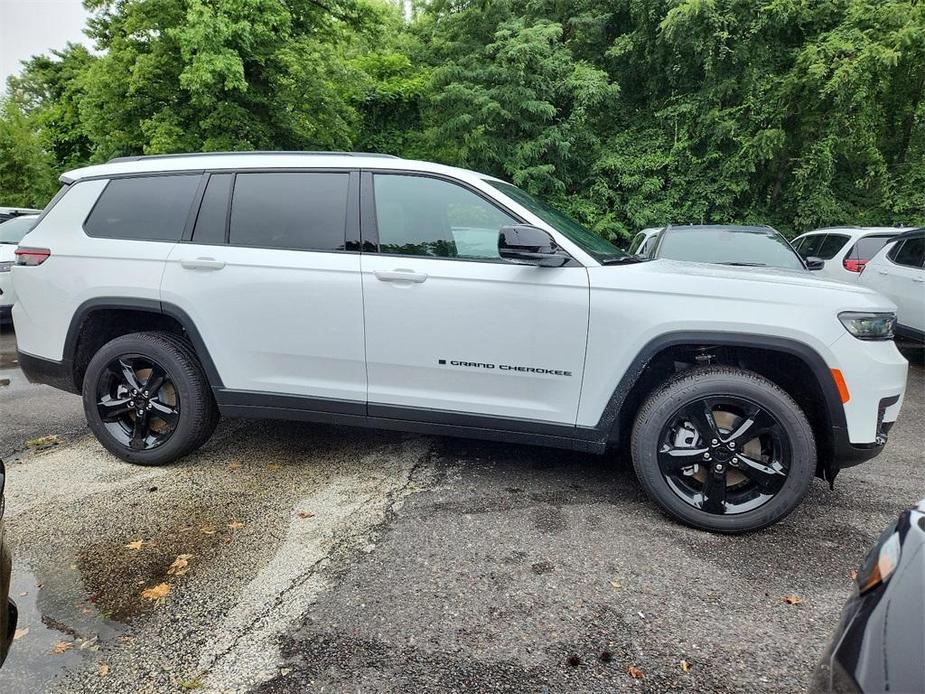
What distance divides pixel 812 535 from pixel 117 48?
56.6 ft

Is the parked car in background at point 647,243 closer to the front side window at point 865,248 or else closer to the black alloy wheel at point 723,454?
the front side window at point 865,248

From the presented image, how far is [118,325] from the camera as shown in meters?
3.94

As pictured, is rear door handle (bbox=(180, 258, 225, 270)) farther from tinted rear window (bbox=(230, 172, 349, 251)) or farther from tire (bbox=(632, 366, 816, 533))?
tire (bbox=(632, 366, 816, 533))

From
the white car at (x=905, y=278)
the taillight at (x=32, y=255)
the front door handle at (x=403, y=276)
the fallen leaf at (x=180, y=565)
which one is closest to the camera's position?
the fallen leaf at (x=180, y=565)

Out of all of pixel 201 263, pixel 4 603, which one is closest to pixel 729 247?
pixel 201 263

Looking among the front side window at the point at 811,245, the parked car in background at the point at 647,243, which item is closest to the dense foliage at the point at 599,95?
the front side window at the point at 811,245

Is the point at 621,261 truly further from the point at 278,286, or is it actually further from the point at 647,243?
the point at 647,243

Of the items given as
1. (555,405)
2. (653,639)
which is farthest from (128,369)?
(653,639)

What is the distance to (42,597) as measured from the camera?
2488 millimetres

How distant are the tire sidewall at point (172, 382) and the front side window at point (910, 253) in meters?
7.58

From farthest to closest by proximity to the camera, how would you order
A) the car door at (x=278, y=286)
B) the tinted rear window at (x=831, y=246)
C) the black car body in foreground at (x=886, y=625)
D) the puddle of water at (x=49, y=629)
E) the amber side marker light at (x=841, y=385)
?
the tinted rear window at (x=831, y=246)
the car door at (x=278, y=286)
the amber side marker light at (x=841, y=385)
the puddle of water at (x=49, y=629)
the black car body in foreground at (x=886, y=625)

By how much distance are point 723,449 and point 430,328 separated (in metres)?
1.62

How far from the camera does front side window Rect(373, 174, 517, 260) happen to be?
334cm

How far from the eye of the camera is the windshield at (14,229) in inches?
343
